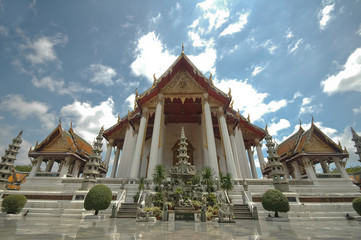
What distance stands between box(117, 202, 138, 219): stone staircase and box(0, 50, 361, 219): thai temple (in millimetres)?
305

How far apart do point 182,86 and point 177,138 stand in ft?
21.5

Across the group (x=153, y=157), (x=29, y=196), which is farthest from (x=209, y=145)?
(x=29, y=196)

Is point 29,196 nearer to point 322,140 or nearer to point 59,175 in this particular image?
point 59,175

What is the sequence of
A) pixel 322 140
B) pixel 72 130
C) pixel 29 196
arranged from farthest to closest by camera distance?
pixel 72 130 < pixel 322 140 < pixel 29 196

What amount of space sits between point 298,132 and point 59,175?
83.4 feet

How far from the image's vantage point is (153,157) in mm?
12914

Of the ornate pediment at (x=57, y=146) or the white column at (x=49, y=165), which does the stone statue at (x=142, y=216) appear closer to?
the ornate pediment at (x=57, y=146)

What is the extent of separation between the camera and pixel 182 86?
1700 centimetres

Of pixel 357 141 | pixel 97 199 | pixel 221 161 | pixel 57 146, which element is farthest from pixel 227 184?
pixel 57 146

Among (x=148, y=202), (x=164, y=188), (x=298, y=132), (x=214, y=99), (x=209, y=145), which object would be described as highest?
(x=214, y=99)

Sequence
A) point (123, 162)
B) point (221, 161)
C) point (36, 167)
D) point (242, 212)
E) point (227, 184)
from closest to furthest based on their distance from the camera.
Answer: point (242, 212) → point (227, 184) → point (36, 167) → point (123, 162) → point (221, 161)

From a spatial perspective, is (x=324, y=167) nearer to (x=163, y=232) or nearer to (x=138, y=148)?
(x=138, y=148)

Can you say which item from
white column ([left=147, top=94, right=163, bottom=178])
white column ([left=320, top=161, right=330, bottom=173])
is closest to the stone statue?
white column ([left=147, top=94, right=163, bottom=178])

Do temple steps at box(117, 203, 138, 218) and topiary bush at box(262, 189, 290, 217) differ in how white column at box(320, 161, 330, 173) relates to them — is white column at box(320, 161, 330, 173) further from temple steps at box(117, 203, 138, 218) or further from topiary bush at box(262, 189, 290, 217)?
temple steps at box(117, 203, 138, 218)
